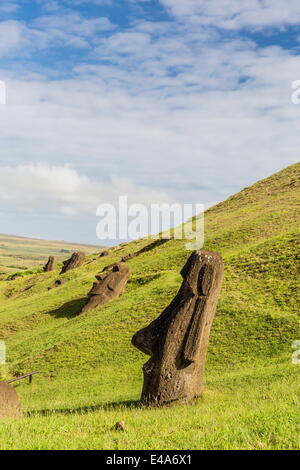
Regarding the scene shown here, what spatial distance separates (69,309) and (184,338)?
2631 centimetres

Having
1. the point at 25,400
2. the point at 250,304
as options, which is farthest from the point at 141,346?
the point at 250,304

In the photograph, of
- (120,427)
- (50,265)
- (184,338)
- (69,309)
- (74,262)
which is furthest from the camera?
(50,265)

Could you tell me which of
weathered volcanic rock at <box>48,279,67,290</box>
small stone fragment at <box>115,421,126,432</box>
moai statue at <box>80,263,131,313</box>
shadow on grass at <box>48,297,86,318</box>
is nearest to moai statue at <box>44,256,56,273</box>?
weathered volcanic rock at <box>48,279,67,290</box>

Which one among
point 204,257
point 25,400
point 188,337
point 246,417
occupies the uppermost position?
point 204,257

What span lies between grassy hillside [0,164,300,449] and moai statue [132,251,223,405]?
779mm

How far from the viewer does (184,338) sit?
14234 mm

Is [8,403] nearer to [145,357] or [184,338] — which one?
[184,338]

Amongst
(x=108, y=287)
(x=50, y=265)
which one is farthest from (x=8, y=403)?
(x=50, y=265)

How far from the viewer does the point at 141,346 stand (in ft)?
48.3

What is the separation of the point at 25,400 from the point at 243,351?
11.4m

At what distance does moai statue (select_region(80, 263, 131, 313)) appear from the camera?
3741 centimetres

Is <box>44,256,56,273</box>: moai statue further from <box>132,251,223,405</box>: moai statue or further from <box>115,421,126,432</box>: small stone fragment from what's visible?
<box>115,421,126,432</box>: small stone fragment

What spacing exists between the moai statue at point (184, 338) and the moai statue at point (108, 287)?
23.0 meters
